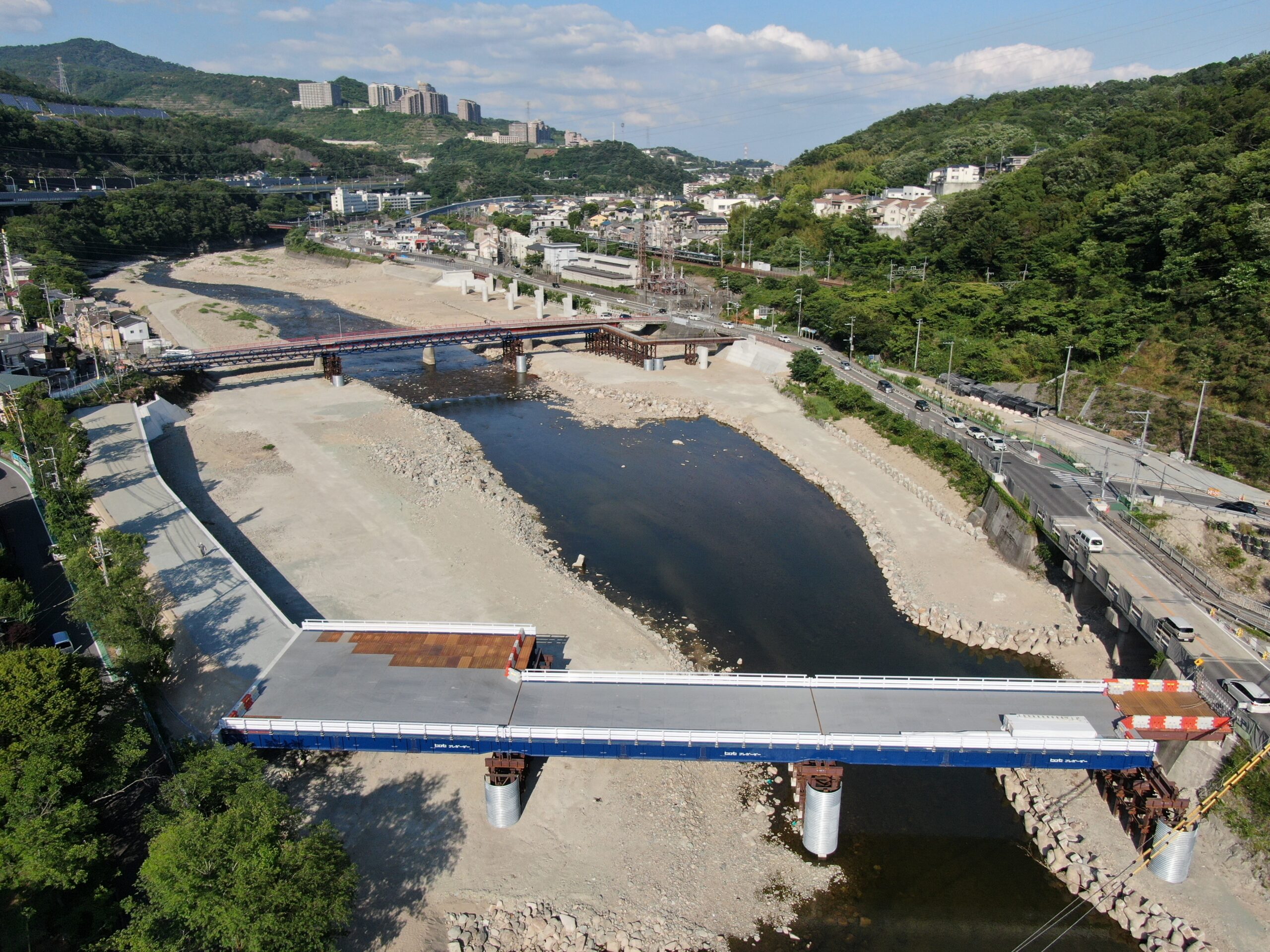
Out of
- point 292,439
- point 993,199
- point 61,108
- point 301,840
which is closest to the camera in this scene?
point 301,840

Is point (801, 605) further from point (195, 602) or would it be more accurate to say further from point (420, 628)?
point (195, 602)

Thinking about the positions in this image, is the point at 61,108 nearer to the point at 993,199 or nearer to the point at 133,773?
the point at 993,199

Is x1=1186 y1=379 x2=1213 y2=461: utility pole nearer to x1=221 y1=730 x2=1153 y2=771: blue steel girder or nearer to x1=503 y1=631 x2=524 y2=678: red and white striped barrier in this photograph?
x1=221 y1=730 x2=1153 y2=771: blue steel girder

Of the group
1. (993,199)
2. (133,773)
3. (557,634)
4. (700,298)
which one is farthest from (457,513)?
(993,199)

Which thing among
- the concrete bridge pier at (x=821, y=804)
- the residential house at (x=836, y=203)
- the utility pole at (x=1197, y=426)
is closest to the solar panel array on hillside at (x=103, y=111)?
the residential house at (x=836, y=203)

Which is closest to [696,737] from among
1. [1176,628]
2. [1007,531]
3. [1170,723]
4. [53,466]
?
[1170,723]
